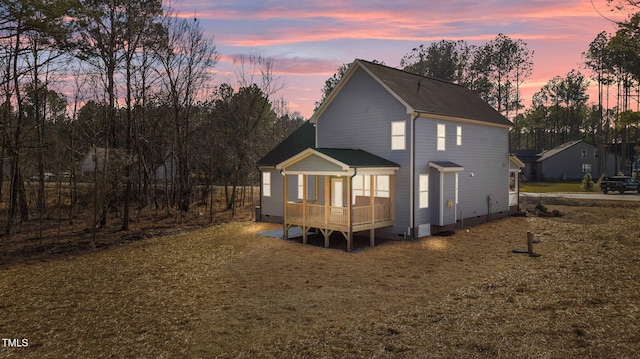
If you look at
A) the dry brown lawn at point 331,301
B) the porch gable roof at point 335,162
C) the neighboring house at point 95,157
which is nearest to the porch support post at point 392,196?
the porch gable roof at point 335,162

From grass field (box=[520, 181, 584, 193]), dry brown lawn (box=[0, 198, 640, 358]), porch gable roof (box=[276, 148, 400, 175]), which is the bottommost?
dry brown lawn (box=[0, 198, 640, 358])

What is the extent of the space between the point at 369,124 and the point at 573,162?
49.2m

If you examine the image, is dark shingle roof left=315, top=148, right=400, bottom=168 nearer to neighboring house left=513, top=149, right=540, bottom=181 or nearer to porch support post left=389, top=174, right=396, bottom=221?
porch support post left=389, top=174, right=396, bottom=221

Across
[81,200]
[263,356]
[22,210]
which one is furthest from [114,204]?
[263,356]

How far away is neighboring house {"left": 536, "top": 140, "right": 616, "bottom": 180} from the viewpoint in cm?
5528

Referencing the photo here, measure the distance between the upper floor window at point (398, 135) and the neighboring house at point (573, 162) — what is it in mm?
46353

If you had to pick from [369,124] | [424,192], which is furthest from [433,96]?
[424,192]

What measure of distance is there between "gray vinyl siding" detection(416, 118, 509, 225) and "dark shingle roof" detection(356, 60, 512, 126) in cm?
54

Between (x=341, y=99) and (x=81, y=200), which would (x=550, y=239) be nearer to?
(x=341, y=99)

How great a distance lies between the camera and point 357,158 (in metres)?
16.7

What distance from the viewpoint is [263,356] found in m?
6.54

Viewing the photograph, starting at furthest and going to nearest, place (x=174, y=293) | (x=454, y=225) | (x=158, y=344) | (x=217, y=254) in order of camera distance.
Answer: (x=454, y=225) < (x=217, y=254) < (x=174, y=293) < (x=158, y=344)

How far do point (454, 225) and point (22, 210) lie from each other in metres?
23.6

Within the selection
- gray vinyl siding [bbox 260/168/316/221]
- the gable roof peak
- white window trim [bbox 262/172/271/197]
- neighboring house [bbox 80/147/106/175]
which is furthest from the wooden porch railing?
neighboring house [bbox 80/147/106/175]
